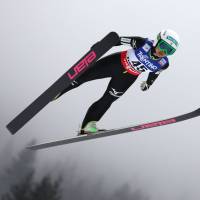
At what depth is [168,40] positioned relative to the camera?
8492 millimetres

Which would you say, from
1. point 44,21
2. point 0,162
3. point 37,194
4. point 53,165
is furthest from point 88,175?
point 44,21

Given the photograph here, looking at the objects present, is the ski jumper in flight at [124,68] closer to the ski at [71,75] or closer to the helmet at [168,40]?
the helmet at [168,40]

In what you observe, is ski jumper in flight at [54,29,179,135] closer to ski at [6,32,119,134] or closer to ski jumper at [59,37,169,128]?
ski jumper at [59,37,169,128]

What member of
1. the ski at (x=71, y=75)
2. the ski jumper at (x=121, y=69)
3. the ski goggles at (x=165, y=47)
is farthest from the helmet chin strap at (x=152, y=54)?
the ski at (x=71, y=75)

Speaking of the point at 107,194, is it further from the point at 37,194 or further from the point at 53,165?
the point at 37,194

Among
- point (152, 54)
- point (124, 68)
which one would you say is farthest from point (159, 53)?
point (124, 68)

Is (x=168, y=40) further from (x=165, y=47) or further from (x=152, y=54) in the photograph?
(x=152, y=54)

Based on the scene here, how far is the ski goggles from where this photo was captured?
8.55 m

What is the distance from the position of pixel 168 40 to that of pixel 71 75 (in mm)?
1881

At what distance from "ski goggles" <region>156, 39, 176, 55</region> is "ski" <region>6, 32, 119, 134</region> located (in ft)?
5.26

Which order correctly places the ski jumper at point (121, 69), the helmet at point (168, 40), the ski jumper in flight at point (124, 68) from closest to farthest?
the helmet at point (168, 40) → the ski jumper in flight at point (124, 68) → the ski jumper at point (121, 69)

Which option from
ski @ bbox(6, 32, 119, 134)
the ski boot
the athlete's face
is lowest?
the ski boot

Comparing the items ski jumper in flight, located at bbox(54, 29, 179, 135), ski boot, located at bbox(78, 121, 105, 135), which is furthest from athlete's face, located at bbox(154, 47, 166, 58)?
ski boot, located at bbox(78, 121, 105, 135)

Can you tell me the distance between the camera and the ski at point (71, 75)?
709cm
